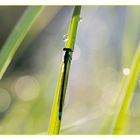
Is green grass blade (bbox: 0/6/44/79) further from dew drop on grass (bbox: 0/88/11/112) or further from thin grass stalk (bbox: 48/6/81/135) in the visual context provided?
dew drop on grass (bbox: 0/88/11/112)

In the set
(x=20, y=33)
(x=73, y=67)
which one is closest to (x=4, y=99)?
(x=73, y=67)

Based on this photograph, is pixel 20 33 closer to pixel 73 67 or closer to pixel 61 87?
pixel 61 87

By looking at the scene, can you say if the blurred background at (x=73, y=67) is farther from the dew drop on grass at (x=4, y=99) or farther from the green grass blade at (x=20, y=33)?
the green grass blade at (x=20, y=33)

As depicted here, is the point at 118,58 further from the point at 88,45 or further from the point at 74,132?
the point at 74,132

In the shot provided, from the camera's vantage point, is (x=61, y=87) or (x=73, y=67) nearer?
(x=61, y=87)

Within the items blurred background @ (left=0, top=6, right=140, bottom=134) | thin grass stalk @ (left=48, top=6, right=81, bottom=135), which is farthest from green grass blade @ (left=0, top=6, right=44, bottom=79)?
blurred background @ (left=0, top=6, right=140, bottom=134)

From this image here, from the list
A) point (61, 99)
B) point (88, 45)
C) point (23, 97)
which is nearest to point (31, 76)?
point (23, 97)

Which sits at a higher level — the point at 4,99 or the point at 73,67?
the point at 73,67

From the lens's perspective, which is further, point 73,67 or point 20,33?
point 73,67
